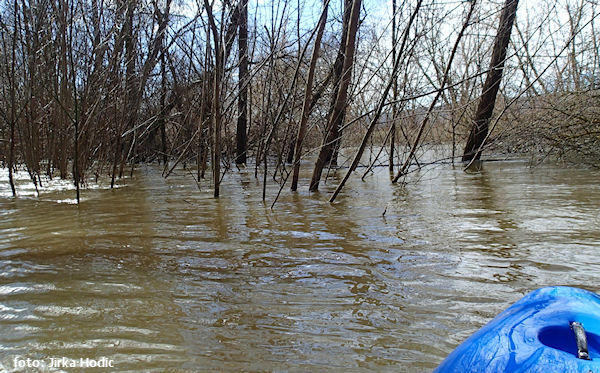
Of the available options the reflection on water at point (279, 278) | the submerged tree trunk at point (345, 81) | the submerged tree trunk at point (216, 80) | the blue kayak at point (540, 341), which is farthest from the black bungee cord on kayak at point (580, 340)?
the submerged tree trunk at point (216, 80)

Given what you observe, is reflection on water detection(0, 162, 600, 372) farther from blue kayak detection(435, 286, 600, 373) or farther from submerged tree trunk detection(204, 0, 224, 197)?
submerged tree trunk detection(204, 0, 224, 197)

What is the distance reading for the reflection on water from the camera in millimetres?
1695

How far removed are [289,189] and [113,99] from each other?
10.5 feet

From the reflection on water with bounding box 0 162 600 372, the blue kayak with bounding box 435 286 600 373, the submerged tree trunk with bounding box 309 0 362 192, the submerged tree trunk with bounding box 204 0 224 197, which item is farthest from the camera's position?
the submerged tree trunk with bounding box 204 0 224 197

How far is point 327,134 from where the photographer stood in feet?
18.5

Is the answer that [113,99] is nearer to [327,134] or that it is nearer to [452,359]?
[327,134]

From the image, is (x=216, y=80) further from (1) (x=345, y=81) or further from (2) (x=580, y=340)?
(2) (x=580, y=340)

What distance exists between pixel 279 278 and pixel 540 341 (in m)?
1.55

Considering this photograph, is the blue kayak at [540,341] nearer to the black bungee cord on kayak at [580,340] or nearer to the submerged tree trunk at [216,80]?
the black bungee cord on kayak at [580,340]

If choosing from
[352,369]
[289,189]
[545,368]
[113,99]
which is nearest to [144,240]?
[352,369]

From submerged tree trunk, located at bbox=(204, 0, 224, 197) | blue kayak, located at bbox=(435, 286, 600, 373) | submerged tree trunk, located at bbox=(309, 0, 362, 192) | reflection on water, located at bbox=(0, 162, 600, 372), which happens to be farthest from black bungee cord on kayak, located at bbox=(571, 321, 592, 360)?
Result: submerged tree trunk, located at bbox=(204, 0, 224, 197)

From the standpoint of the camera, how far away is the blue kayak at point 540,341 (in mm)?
978

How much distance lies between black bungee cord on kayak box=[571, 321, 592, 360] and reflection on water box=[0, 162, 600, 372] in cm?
59

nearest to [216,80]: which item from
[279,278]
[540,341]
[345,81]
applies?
[345,81]
